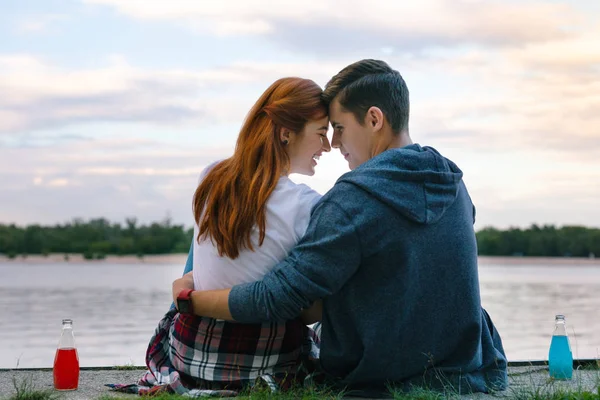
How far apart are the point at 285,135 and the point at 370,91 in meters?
0.37

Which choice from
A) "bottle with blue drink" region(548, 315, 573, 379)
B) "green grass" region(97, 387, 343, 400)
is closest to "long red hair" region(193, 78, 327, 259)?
"green grass" region(97, 387, 343, 400)

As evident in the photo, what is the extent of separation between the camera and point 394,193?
303 cm

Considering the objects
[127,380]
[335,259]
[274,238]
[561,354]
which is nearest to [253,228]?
[274,238]

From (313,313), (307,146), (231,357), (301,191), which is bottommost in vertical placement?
(231,357)

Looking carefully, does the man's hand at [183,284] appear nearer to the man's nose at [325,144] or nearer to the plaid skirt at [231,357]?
the plaid skirt at [231,357]

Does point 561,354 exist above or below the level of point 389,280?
below

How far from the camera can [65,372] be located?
3.57 m

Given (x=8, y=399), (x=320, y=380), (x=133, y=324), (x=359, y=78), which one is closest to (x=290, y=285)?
(x=320, y=380)

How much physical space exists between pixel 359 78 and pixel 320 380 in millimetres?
1206

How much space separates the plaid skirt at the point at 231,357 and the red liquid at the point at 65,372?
0.42m

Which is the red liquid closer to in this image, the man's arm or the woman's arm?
the woman's arm

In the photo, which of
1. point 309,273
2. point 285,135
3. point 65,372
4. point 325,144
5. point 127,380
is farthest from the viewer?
point 127,380

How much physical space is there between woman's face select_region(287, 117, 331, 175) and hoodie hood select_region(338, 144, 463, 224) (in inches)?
8.3

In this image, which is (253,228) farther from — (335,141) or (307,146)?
(335,141)
